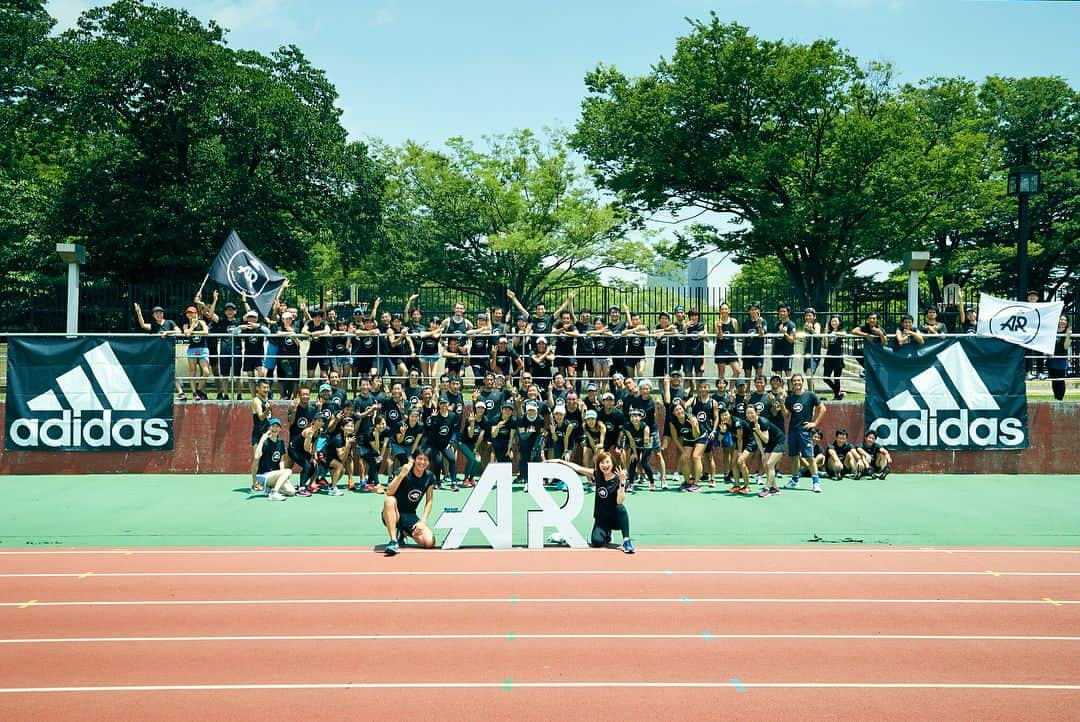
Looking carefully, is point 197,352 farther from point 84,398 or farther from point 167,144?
point 167,144

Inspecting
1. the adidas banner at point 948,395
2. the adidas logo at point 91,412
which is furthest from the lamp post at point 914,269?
the adidas logo at point 91,412

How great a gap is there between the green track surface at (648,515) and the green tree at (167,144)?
41.4ft

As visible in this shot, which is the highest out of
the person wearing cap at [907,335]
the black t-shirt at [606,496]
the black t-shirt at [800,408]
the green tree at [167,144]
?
the green tree at [167,144]

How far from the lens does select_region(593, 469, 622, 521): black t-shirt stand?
12664 millimetres

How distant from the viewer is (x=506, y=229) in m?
36.1

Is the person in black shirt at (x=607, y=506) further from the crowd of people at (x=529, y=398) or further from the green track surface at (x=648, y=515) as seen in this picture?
the crowd of people at (x=529, y=398)

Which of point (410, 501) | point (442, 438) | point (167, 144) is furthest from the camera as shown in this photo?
point (167, 144)

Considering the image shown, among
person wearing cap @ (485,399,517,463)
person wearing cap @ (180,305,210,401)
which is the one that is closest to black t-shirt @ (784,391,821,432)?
person wearing cap @ (485,399,517,463)

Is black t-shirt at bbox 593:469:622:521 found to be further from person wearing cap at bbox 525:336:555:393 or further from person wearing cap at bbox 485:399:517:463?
person wearing cap at bbox 525:336:555:393

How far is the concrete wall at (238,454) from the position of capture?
18.2 metres

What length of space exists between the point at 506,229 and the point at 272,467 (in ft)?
69.3

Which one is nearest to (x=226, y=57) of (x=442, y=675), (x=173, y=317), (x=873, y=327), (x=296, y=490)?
(x=173, y=317)

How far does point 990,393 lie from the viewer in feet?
60.7

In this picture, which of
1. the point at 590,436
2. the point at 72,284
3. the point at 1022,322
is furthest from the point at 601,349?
the point at 72,284
